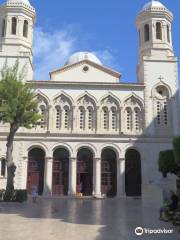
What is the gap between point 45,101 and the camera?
36625mm

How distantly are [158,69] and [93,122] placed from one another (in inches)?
398

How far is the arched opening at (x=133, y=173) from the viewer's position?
1390 inches

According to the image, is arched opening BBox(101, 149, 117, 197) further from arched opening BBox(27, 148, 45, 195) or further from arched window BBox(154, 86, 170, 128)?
arched opening BBox(27, 148, 45, 195)

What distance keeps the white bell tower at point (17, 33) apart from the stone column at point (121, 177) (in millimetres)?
14172

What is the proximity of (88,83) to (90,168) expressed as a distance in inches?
377

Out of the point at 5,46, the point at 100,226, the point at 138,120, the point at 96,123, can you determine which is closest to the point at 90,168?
the point at 96,123

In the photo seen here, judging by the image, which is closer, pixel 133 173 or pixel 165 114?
pixel 133 173

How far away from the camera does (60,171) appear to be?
35312 mm

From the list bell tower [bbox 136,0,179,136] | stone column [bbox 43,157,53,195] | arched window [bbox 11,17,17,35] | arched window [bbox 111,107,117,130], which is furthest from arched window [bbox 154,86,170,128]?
arched window [bbox 11,17,17,35]

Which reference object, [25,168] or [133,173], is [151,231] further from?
[25,168]

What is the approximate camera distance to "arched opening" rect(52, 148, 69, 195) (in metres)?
34.8

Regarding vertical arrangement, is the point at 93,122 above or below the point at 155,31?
below

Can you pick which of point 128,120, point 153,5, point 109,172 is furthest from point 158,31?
point 109,172

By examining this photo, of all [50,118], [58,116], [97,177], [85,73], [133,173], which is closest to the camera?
[97,177]
